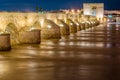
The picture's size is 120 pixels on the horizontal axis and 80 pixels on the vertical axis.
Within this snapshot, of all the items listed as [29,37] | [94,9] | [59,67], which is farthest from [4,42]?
[94,9]

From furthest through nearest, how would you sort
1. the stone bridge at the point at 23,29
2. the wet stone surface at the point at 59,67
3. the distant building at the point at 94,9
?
Answer: the distant building at the point at 94,9 → the stone bridge at the point at 23,29 → the wet stone surface at the point at 59,67

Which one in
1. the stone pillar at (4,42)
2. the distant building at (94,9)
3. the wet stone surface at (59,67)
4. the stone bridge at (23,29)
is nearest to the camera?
the wet stone surface at (59,67)

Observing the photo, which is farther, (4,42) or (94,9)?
(94,9)

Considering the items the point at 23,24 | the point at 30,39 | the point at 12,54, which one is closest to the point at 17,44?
the point at 30,39

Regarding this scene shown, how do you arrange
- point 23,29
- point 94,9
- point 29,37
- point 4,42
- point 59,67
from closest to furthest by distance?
point 59,67, point 4,42, point 29,37, point 23,29, point 94,9

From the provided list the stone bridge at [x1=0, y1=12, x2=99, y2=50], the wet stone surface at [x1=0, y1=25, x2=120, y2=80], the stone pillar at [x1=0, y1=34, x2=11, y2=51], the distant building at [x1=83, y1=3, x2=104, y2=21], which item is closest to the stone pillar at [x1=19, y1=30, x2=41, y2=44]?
the stone bridge at [x1=0, y1=12, x2=99, y2=50]

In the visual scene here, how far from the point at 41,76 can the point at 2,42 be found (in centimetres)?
931

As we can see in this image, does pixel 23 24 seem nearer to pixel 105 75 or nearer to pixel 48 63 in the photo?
pixel 48 63

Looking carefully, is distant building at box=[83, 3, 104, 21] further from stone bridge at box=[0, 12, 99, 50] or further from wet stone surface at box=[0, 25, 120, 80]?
wet stone surface at box=[0, 25, 120, 80]

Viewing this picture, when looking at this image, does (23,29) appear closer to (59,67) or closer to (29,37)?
(29,37)

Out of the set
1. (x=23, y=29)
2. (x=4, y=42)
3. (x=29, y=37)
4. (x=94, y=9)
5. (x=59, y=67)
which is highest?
(x=94, y=9)

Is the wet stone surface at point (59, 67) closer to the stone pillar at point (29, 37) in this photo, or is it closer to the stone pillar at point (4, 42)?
the stone pillar at point (4, 42)

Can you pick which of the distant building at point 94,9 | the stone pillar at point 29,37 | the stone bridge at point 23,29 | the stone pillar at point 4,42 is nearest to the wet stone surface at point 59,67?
the stone pillar at point 4,42

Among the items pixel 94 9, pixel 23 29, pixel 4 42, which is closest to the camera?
pixel 4 42
